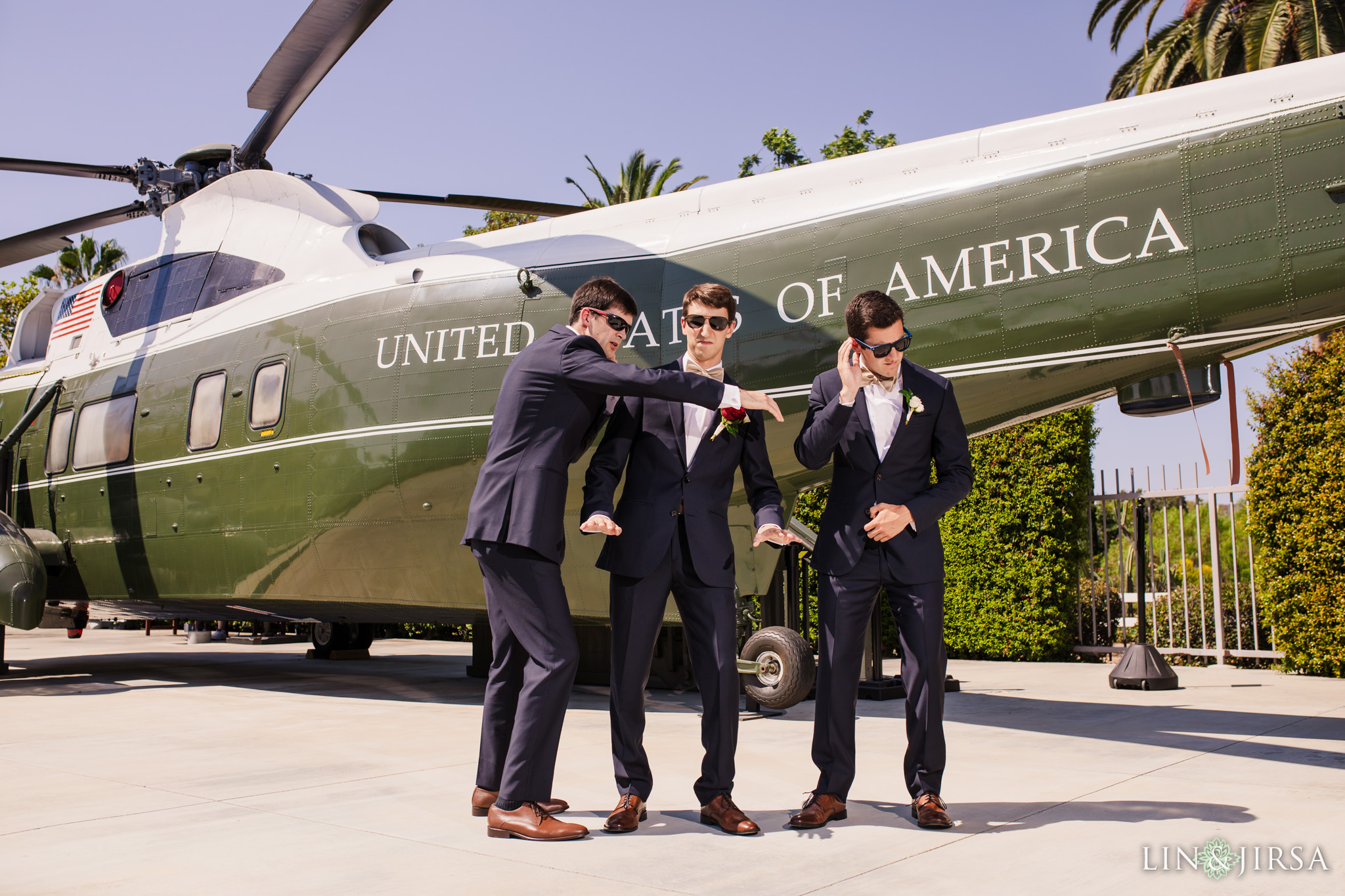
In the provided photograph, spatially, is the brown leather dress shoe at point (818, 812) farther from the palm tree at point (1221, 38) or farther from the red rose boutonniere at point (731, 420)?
the palm tree at point (1221, 38)

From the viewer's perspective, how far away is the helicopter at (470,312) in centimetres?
523

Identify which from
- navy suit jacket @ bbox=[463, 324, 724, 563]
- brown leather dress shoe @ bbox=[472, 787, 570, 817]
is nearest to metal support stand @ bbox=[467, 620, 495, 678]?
brown leather dress shoe @ bbox=[472, 787, 570, 817]

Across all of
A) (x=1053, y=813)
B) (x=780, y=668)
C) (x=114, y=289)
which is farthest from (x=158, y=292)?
(x=1053, y=813)

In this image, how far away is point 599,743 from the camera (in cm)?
606

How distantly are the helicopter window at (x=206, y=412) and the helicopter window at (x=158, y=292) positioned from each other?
1.09 m

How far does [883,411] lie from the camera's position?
13.9 ft

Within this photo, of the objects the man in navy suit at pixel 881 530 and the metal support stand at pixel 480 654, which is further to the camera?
the metal support stand at pixel 480 654

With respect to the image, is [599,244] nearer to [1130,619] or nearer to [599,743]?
[599,743]

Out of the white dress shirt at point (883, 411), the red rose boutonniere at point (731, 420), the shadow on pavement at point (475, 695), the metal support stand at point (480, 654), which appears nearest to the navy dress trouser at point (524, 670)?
the red rose boutonniere at point (731, 420)

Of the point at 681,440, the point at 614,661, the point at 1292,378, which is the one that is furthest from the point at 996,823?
the point at 1292,378

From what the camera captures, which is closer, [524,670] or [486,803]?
[524,670]

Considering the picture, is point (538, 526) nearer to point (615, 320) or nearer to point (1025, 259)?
point (615, 320)

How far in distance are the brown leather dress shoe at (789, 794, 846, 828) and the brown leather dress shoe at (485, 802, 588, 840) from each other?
849 mm

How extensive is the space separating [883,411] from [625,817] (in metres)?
1.99
